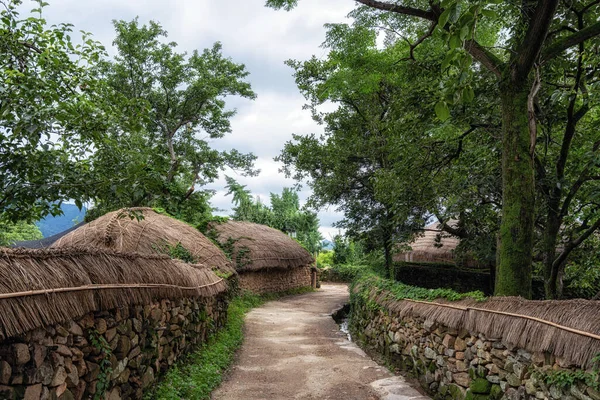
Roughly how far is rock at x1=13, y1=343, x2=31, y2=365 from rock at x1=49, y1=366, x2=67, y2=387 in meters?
0.31

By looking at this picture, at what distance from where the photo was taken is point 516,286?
17.6ft

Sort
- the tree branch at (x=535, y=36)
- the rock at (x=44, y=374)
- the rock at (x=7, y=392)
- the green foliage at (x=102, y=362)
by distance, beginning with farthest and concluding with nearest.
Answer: the tree branch at (x=535, y=36) → the green foliage at (x=102, y=362) → the rock at (x=44, y=374) → the rock at (x=7, y=392)

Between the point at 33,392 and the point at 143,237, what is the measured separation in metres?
7.21

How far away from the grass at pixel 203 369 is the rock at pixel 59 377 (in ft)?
5.53

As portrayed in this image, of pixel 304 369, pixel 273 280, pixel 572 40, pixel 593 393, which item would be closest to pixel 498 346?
pixel 593 393

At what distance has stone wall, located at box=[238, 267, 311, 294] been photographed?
16797 mm

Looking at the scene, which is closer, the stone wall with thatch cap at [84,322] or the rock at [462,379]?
the stone wall with thatch cap at [84,322]

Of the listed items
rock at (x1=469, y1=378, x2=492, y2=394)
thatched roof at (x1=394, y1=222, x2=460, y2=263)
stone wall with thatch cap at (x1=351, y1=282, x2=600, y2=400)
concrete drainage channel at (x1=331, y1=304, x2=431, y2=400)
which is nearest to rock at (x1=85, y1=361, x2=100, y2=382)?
concrete drainage channel at (x1=331, y1=304, x2=431, y2=400)

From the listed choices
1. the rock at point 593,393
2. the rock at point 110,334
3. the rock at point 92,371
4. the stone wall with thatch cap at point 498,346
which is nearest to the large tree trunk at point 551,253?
the stone wall with thatch cap at point 498,346

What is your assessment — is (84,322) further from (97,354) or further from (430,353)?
(430,353)

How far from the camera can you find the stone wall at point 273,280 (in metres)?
16.8

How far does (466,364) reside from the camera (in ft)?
16.5

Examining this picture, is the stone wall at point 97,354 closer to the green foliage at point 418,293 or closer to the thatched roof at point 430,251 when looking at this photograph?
the green foliage at point 418,293

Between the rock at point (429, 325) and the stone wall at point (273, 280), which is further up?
the stone wall at point (273, 280)
